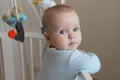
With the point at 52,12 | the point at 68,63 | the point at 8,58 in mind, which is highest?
the point at 52,12

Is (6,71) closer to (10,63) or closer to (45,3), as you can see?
(10,63)

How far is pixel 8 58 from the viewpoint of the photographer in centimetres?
130

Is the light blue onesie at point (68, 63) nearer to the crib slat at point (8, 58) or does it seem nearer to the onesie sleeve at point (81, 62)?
the onesie sleeve at point (81, 62)

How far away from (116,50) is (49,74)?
0.74m

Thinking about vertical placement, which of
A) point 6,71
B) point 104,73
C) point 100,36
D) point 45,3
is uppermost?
point 45,3

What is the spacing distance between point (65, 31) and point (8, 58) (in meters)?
0.57

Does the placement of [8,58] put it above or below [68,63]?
below

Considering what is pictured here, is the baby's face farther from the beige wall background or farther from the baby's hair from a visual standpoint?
the beige wall background

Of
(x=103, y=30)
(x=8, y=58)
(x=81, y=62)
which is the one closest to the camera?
(x=81, y=62)

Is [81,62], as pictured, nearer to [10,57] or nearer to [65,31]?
[65,31]

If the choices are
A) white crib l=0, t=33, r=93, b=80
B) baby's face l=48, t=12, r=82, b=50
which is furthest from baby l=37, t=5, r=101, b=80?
white crib l=0, t=33, r=93, b=80

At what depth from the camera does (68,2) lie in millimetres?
1526

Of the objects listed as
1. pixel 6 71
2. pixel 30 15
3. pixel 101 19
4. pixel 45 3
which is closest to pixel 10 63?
pixel 6 71

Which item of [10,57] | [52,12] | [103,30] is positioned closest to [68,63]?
[52,12]
